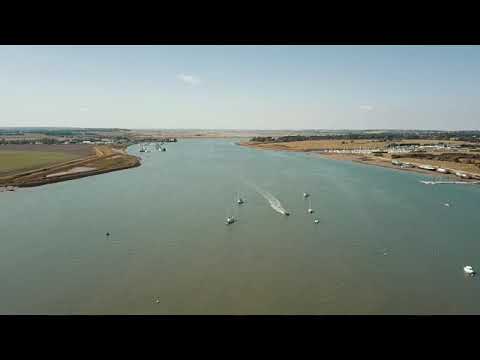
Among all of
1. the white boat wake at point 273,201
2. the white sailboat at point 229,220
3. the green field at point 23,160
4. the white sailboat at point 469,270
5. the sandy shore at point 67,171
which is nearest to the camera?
the white sailboat at point 469,270

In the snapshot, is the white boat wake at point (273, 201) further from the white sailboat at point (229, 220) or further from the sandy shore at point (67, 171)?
the sandy shore at point (67, 171)

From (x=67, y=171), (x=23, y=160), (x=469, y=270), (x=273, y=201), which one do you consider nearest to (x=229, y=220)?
(x=273, y=201)

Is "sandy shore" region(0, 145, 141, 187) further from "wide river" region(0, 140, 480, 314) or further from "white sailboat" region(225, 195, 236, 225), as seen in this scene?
"white sailboat" region(225, 195, 236, 225)

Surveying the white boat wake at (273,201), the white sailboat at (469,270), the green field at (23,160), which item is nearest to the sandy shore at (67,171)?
the green field at (23,160)

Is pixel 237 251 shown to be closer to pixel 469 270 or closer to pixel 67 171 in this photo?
pixel 469 270
